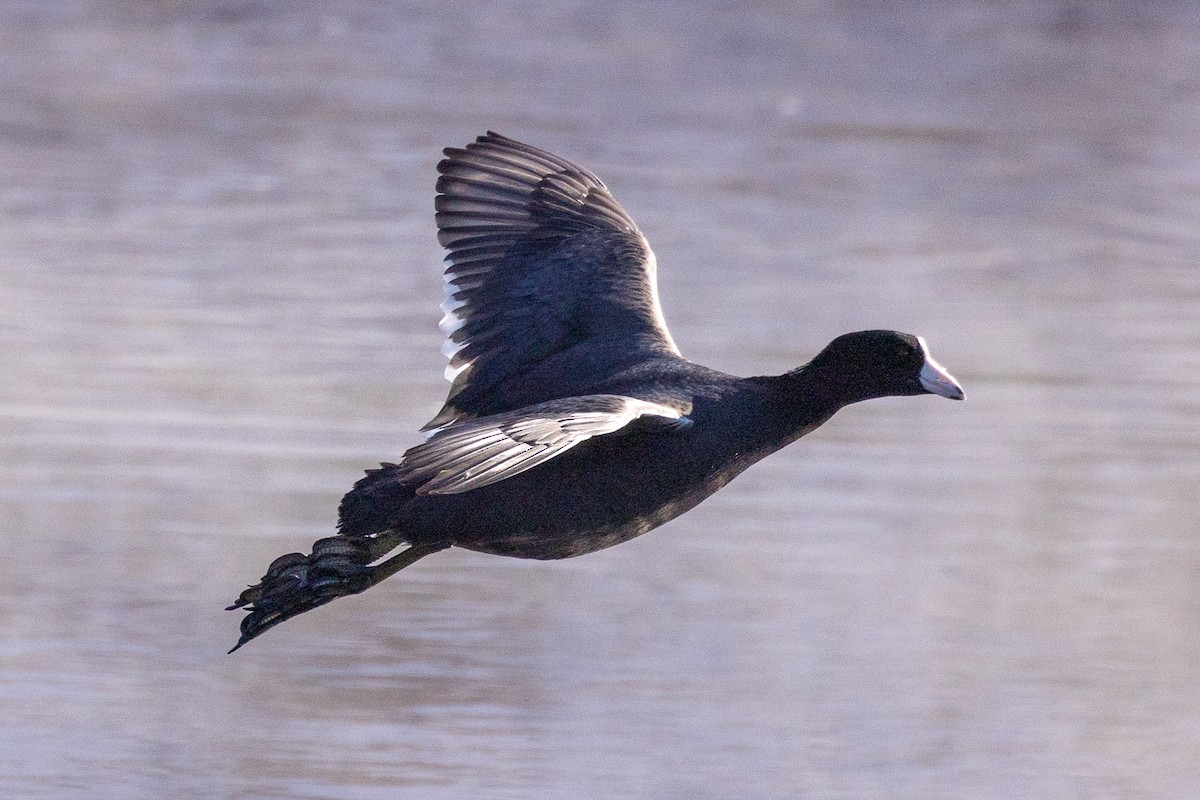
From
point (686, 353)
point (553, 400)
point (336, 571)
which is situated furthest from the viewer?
point (686, 353)

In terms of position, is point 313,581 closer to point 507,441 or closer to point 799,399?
point 507,441

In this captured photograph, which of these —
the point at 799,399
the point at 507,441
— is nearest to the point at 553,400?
the point at 507,441

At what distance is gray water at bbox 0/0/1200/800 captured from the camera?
559cm

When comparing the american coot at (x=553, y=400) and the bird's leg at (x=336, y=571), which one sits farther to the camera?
the bird's leg at (x=336, y=571)

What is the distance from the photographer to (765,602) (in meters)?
6.52

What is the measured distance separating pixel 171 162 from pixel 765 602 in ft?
21.5

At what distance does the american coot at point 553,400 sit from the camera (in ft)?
14.4

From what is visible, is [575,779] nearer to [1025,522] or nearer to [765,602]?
[765,602]

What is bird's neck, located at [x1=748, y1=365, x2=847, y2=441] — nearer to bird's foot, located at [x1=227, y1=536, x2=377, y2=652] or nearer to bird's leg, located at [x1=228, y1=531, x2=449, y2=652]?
bird's leg, located at [x1=228, y1=531, x2=449, y2=652]

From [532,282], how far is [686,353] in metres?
3.43

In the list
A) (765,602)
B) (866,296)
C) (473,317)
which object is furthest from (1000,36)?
(473,317)

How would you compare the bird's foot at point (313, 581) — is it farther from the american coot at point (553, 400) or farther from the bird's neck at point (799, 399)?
the bird's neck at point (799, 399)

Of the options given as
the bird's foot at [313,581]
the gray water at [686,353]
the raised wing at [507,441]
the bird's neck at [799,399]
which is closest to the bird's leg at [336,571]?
the bird's foot at [313,581]

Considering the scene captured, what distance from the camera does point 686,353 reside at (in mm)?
8930
